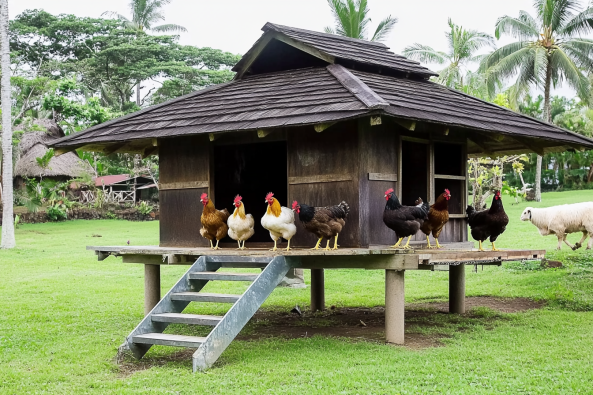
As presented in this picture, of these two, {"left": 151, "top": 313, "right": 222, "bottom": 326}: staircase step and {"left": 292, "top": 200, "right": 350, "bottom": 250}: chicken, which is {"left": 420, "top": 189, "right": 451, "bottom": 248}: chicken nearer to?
{"left": 292, "top": 200, "right": 350, "bottom": 250}: chicken

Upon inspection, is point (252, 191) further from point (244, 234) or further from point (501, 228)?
point (501, 228)

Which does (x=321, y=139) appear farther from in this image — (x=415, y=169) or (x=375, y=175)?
(x=415, y=169)

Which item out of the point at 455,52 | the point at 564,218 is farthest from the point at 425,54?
the point at 564,218

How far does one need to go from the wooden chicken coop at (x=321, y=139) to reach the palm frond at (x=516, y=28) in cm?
2392

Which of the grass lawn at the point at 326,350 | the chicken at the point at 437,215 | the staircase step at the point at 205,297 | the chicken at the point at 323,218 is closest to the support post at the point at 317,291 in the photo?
the grass lawn at the point at 326,350

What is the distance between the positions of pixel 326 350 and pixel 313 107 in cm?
326

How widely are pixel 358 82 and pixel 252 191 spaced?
4.53m

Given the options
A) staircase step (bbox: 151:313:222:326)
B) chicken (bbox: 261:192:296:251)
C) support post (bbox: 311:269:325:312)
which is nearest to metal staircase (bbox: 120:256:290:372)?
staircase step (bbox: 151:313:222:326)

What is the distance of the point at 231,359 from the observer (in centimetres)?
854

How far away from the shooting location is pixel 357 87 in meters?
9.61

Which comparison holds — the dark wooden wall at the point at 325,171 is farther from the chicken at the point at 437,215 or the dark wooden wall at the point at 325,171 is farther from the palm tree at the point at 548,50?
the palm tree at the point at 548,50

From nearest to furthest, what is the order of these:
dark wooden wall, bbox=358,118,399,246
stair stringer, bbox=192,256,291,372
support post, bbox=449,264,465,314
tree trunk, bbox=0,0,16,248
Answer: stair stringer, bbox=192,256,291,372
dark wooden wall, bbox=358,118,399,246
support post, bbox=449,264,465,314
tree trunk, bbox=0,0,16,248

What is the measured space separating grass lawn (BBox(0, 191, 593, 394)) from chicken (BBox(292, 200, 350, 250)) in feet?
5.07

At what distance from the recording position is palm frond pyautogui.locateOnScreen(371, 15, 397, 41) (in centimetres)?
2791
